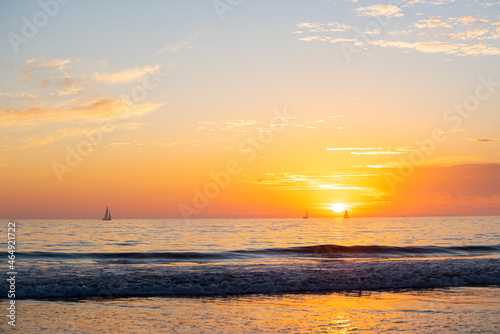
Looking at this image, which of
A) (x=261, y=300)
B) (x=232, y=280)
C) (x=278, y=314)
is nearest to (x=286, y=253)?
(x=232, y=280)

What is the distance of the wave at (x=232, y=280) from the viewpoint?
20219 mm

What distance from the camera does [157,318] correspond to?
47.4 ft

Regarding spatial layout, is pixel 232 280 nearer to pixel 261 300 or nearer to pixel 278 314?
pixel 261 300

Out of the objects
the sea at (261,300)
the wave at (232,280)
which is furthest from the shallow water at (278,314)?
the wave at (232,280)

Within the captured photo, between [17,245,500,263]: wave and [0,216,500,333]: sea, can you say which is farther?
[17,245,500,263]: wave

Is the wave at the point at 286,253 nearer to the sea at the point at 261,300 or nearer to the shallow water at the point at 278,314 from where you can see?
the sea at the point at 261,300

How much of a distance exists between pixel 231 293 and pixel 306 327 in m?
8.15

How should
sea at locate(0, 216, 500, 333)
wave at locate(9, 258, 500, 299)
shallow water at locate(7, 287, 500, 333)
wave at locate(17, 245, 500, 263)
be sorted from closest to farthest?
shallow water at locate(7, 287, 500, 333), sea at locate(0, 216, 500, 333), wave at locate(9, 258, 500, 299), wave at locate(17, 245, 500, 263)

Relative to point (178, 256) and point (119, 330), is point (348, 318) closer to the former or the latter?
point (119, 330)

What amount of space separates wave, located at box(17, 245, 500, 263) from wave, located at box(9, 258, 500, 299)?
1036 centimetres

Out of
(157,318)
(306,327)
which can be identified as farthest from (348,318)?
(157,318)

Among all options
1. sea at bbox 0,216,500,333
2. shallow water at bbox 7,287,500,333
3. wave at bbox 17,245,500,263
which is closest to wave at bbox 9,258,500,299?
sea at bbox 0,216,500,333

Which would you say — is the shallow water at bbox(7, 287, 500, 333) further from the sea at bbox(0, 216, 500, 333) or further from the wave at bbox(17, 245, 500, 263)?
the wave at bbox(17, 245, 500, 263)

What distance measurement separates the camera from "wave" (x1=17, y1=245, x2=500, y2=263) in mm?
37062
